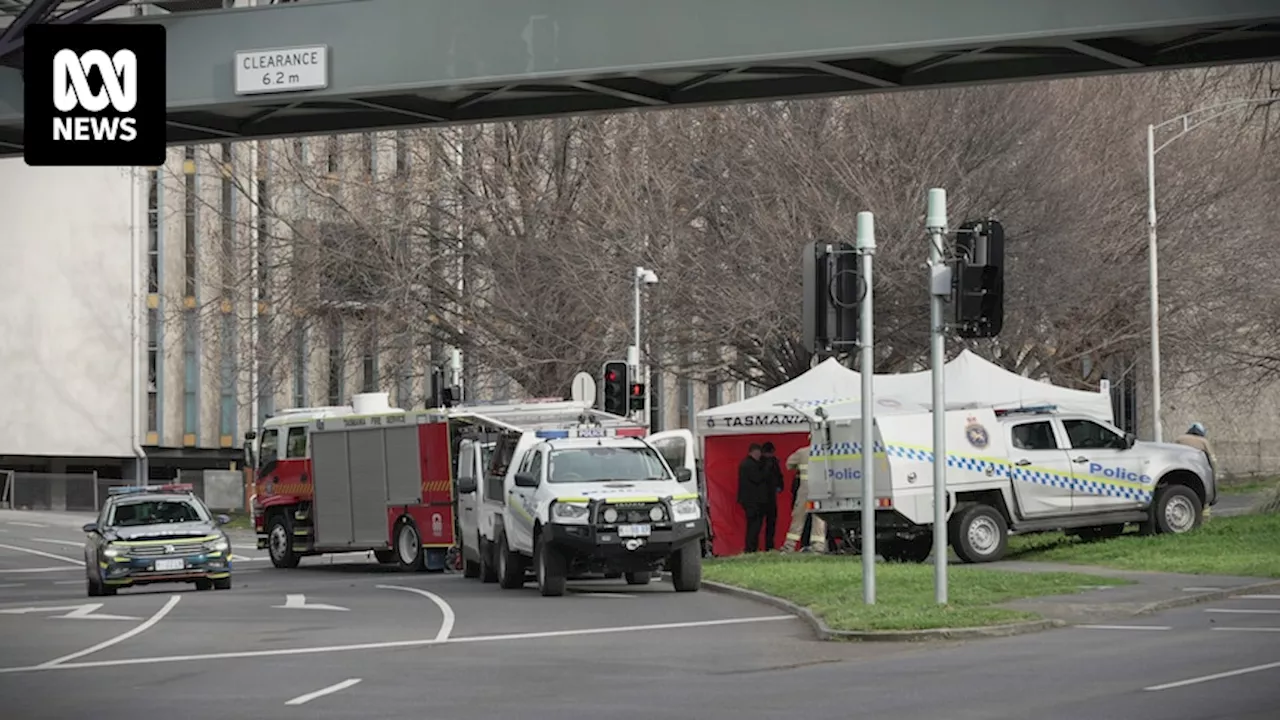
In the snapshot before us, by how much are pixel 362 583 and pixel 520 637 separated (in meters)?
12.0

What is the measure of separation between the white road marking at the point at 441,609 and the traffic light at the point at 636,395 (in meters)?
10.2

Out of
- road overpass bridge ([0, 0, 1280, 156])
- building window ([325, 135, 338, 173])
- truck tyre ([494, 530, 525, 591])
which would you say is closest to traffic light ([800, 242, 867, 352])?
road overpass bridge ([0, 0, 1280, 156])

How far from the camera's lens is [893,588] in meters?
23.2

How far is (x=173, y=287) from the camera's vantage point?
72.8m

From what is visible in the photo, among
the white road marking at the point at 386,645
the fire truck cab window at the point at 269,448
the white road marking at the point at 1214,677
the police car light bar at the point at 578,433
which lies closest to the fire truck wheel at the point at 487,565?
the police car light bar at the point at 578,433

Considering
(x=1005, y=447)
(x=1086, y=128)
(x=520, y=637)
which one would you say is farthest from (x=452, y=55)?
(x=1086, y=128)

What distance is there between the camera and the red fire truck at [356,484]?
117 feet

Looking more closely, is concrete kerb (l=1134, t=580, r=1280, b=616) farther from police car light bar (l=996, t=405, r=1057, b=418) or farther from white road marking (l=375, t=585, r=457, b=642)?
police car light bar (l=996, t=405, r=1057, b=418)

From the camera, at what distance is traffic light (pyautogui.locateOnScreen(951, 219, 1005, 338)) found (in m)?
20.6

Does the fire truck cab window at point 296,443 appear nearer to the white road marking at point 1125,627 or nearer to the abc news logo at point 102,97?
the white road marking at point 1125,627

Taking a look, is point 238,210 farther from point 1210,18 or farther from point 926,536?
point 1210,18

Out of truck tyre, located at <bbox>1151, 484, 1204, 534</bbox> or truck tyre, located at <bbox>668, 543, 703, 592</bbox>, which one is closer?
truck tyre, located at <bbox>668, 543, 703, 592</bbox>

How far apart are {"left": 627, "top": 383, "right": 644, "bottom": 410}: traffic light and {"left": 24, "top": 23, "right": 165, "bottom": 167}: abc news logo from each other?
30926 mm

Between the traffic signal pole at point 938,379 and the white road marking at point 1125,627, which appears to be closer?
the white road marking at point 1125,627
